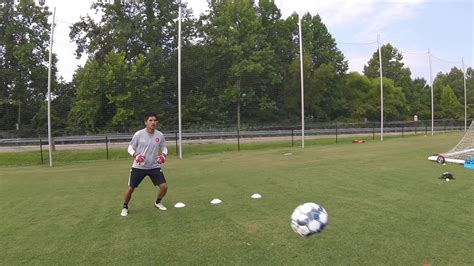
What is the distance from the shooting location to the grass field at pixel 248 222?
4.95 m

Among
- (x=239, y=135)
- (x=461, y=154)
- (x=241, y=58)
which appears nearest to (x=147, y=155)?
(x=461, y=154)

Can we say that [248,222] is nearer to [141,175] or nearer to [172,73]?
[141,175]

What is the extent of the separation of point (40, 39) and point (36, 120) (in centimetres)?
913

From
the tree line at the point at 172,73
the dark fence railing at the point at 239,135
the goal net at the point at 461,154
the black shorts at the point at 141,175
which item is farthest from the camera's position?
the tree line at the point at 172,73

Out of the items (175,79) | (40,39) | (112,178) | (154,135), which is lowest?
(112,178)

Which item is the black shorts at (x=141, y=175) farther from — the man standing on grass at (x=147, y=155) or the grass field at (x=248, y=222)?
the grass field at (x=248, y=222)

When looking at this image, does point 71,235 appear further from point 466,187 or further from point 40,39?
point 40,39

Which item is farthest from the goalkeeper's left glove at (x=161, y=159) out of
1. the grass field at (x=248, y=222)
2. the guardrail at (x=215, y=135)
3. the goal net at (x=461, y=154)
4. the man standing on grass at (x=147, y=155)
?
the guardrail at (x=215, y=135)

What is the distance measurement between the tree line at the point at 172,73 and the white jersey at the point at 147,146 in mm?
27625

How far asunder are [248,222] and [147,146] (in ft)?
7.20

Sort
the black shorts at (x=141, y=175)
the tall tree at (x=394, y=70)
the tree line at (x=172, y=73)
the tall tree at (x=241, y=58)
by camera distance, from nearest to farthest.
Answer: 1. the black shorts at (x=141, y=175)
2. the tree line at (x=172, y=73)
3. the tall tree at (x=241, y=58)
4. the tall tree at (x=394, y=70)

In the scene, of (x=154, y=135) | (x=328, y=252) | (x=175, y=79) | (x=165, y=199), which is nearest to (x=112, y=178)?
(x=165, y=199)

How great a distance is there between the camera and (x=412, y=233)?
5.66m

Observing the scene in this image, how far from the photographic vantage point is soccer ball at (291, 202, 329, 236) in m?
4.86
